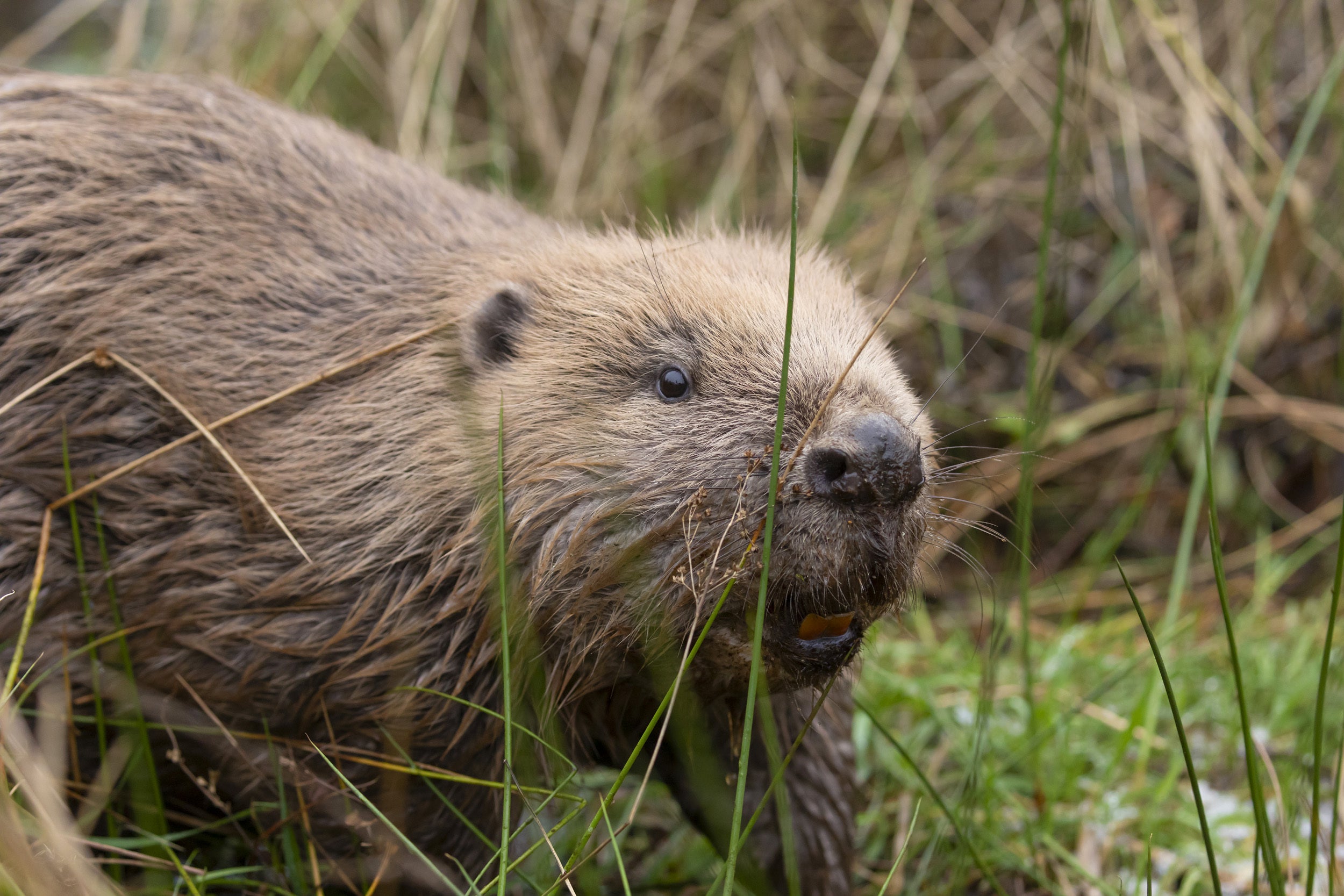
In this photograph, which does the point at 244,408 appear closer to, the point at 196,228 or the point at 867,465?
the point at 196,228

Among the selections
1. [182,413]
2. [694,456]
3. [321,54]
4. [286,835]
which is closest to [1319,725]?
[694,456]

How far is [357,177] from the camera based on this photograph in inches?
123

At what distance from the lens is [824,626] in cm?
225

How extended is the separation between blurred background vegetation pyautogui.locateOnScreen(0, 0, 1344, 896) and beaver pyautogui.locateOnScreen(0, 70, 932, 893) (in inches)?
49.0

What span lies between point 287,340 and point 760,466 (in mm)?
1267

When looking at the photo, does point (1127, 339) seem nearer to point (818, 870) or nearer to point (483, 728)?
point (818, 870)

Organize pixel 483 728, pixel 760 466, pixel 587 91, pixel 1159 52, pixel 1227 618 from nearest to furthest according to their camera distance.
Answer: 1. pixel 1227 618
2. pixel 760 466
3. pixel 483 728
4. pixel 1159 52
5. pixel 587 91

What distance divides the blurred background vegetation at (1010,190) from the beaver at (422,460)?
4.09 ft

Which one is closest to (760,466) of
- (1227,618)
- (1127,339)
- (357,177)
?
(1227,618)

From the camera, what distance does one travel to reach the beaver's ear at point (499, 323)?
264cm

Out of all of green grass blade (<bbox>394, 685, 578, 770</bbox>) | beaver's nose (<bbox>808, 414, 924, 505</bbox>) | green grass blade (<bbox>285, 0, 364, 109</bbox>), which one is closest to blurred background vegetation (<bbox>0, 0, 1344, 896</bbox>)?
green grass blade (<bbox>285, 0, 364, 109</bbox>)

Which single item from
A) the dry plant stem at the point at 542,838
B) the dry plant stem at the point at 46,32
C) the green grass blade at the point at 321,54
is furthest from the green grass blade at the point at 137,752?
the dry plant stem at the point at 46,32

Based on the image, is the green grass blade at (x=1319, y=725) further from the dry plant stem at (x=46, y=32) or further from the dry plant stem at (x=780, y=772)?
the dry plant stem at (x=46, y=32)

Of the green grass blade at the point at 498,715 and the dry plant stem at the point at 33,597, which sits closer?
the green grass blade at the point at 498,715
